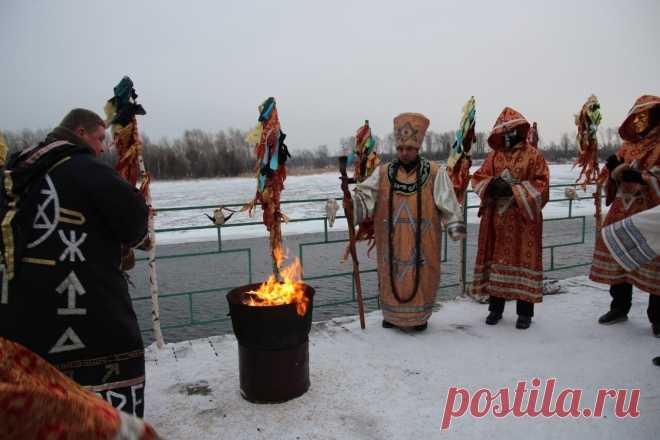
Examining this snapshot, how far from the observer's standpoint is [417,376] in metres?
3.63

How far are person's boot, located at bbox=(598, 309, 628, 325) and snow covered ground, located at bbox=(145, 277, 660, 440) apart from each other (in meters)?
0.09

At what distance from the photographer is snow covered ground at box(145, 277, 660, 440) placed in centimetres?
291

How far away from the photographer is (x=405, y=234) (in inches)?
175

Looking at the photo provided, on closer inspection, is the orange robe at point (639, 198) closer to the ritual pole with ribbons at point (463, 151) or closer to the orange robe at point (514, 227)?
the orange robe at point (514, 227)

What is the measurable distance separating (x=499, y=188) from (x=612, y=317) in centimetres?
172

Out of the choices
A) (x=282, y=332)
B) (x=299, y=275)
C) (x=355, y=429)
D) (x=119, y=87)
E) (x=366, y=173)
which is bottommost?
(x=355, y=429)

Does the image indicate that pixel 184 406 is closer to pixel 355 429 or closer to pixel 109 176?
pixel 355 429

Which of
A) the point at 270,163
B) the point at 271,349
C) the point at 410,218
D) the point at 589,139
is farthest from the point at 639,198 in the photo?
the point at 271,349

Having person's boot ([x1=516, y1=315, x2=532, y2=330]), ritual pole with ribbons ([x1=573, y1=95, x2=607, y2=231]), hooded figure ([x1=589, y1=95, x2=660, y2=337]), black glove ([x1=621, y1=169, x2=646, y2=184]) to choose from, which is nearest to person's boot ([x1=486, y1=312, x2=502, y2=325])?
person's boot ([x1=516, y1=315, x2=532, y2=330])

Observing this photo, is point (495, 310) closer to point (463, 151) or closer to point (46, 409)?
point (463, 151)

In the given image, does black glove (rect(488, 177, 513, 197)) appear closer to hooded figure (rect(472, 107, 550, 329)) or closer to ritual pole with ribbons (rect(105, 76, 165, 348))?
hooded figure (rect(472, 107, 550, 329))

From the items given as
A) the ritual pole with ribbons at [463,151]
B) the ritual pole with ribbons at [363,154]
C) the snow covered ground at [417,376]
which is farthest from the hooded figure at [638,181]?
the ritual pole with ribbons at [363,154]

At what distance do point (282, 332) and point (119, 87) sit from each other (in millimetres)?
2354

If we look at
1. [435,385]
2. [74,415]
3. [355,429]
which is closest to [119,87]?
[355,429]
